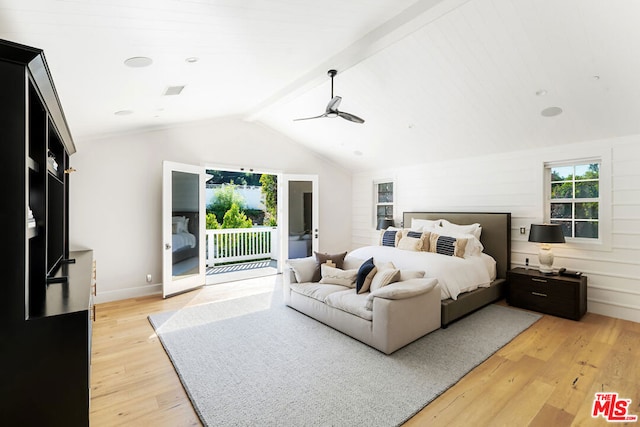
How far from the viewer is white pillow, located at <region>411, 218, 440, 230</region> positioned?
17.4 ft

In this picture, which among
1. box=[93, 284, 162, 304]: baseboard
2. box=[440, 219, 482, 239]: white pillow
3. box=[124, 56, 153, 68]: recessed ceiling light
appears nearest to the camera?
box=[124, 56, 153, 68]: recessed ceiling light

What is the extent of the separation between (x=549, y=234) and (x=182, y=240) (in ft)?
17.4

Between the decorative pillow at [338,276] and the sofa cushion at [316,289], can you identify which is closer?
the sofa cushion at [316,289]

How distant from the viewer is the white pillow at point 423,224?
17.4ft

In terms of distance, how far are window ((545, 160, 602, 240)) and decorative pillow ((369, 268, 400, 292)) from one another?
9.24 ft

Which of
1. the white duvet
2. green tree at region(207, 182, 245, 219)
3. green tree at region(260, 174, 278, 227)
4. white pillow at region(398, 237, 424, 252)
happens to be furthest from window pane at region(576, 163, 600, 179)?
green tree at region(207, 182, 245, 219)

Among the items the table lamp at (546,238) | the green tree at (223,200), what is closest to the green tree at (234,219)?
the green tree at (223,200)

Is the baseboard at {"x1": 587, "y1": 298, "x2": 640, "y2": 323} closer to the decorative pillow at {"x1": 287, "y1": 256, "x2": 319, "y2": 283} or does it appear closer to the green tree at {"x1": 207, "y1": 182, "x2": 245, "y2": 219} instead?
the decorative pillow at {"x1": 287, "y1": 256, "x2": 319, "y2": 283}

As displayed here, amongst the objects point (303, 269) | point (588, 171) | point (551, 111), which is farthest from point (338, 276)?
point (588, 171)

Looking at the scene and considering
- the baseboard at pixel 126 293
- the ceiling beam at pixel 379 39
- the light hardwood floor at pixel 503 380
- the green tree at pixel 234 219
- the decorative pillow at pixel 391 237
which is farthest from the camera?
the green tree at pixel 234 219

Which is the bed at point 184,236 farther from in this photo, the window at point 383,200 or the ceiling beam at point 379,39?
the window at point 383,200

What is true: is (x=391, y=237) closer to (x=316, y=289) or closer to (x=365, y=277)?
(x=365, y=277)

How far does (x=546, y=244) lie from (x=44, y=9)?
18.3 feet

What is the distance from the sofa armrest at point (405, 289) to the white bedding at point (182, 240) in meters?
3.34
